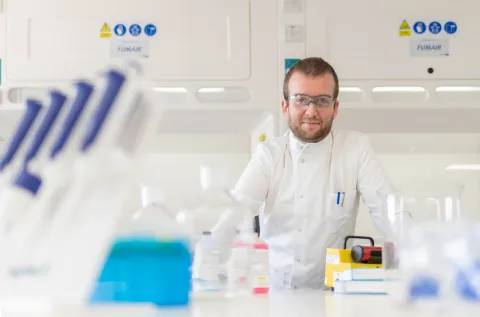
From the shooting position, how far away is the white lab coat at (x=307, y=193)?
2.14 metres

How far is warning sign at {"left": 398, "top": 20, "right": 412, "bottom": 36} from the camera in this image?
7.86 ft

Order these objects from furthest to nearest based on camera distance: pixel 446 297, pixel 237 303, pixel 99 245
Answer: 1. pixel 237 303
2. pixel 446 297
3. pixel 99 245

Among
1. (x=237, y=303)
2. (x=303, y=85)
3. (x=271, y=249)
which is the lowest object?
(x=271, y=249)

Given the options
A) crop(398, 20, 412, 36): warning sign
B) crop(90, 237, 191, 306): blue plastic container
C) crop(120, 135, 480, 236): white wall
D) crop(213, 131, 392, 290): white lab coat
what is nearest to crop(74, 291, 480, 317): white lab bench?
crop(90, 237, 191, 306): blue plastic container

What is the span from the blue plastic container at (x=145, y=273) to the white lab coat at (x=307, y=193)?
48.8 inches

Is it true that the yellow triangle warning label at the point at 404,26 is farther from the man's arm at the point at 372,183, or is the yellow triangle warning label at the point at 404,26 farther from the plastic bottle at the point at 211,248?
the plastic bottle at the point at 211,248

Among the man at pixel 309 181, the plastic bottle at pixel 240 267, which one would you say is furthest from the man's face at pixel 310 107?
the plastic bottle at pixel 240 267

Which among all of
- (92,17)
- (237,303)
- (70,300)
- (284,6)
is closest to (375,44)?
(284,6)

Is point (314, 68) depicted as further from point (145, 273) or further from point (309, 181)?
point (145, 273)

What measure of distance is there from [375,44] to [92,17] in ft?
3.44

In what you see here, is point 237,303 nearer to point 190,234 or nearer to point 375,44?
point 190,234

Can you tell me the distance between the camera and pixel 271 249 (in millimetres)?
2213

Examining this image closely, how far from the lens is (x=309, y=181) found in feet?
7.24

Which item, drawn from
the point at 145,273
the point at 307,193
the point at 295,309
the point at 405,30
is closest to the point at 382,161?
the point at 405,30
